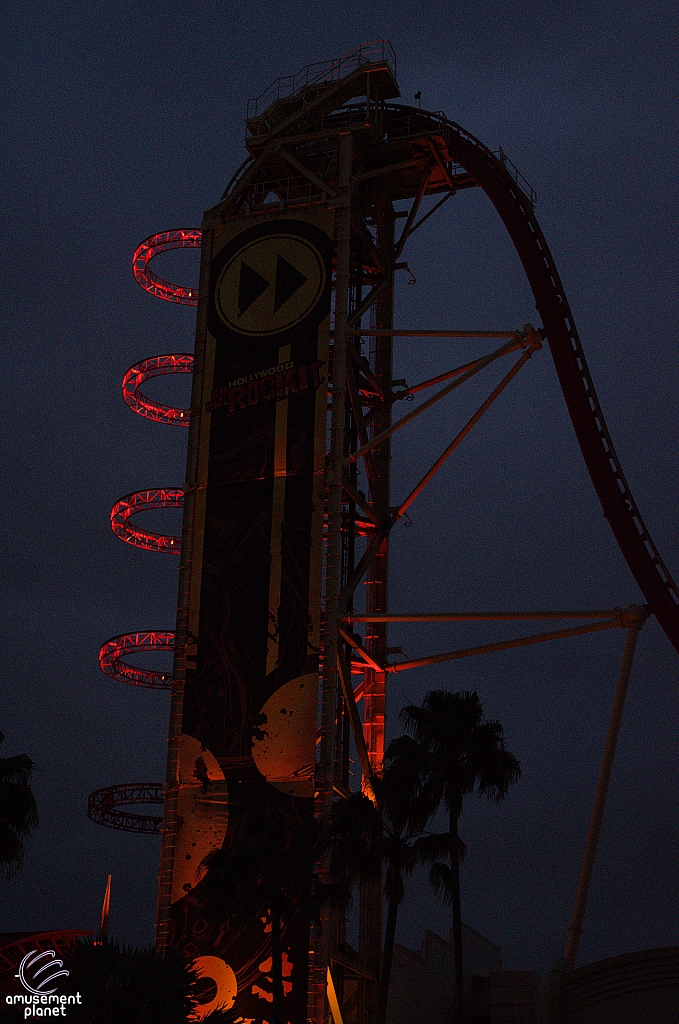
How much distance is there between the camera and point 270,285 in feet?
156

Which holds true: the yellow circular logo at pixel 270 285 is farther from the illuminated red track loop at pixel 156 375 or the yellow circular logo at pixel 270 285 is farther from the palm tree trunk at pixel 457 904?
the palm tree trunk at pixel 457 904

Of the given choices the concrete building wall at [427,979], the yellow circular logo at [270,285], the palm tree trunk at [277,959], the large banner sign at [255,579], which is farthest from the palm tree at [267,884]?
the yellow circular logo at [270,285]

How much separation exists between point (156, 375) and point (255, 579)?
10654 mm

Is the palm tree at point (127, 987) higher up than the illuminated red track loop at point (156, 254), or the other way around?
the illuminated red track loop at point (156, 254)

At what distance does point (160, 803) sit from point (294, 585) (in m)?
9.07

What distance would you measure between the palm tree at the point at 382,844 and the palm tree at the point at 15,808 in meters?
7.18

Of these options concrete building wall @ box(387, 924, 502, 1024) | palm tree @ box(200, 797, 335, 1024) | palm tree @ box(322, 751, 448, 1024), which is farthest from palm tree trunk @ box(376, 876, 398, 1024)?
concrete building wall @ box(387, 924, 502, 1024)

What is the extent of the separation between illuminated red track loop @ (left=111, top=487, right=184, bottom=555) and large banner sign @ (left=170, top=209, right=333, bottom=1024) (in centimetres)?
287

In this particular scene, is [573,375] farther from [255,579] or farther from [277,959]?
[277,959]

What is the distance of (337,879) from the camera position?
112 feet

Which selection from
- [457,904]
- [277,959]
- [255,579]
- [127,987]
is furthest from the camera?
[255,579]

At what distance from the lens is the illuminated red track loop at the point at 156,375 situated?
A: 49625 mm

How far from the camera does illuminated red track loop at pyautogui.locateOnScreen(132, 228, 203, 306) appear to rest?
51875mm

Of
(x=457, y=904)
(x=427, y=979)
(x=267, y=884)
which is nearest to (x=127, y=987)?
(x=267, y=884)
